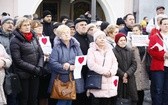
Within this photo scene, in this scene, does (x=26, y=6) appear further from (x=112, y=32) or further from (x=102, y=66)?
(x=102, y=66)

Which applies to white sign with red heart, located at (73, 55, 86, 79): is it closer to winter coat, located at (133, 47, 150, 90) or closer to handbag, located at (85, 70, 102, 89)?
handbag, located at (85, 70, 102, 89)

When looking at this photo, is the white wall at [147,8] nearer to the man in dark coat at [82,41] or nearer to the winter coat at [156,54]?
the winter coat at [156,54]

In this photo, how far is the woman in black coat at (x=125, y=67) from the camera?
8.09m

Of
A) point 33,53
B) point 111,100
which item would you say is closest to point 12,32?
point 33,53

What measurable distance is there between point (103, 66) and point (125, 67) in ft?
1.89

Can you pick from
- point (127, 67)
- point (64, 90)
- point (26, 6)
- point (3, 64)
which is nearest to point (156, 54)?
point (127, 67)

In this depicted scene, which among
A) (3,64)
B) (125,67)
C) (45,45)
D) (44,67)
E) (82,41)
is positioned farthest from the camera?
(82,41)

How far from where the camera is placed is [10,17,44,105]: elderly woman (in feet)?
24.5

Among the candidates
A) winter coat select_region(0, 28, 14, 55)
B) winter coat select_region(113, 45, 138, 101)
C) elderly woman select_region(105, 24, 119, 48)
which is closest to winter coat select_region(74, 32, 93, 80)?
elderly woman select_region(105, 24, 119, 48)

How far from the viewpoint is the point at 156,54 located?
8398mm

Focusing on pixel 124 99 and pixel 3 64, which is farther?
pixel 124 99

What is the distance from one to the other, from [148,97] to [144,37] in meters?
2.23

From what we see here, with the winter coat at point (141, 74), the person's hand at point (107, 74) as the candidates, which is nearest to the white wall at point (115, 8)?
the winter coat at point (141, 74)

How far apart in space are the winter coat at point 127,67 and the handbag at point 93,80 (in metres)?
0.51
